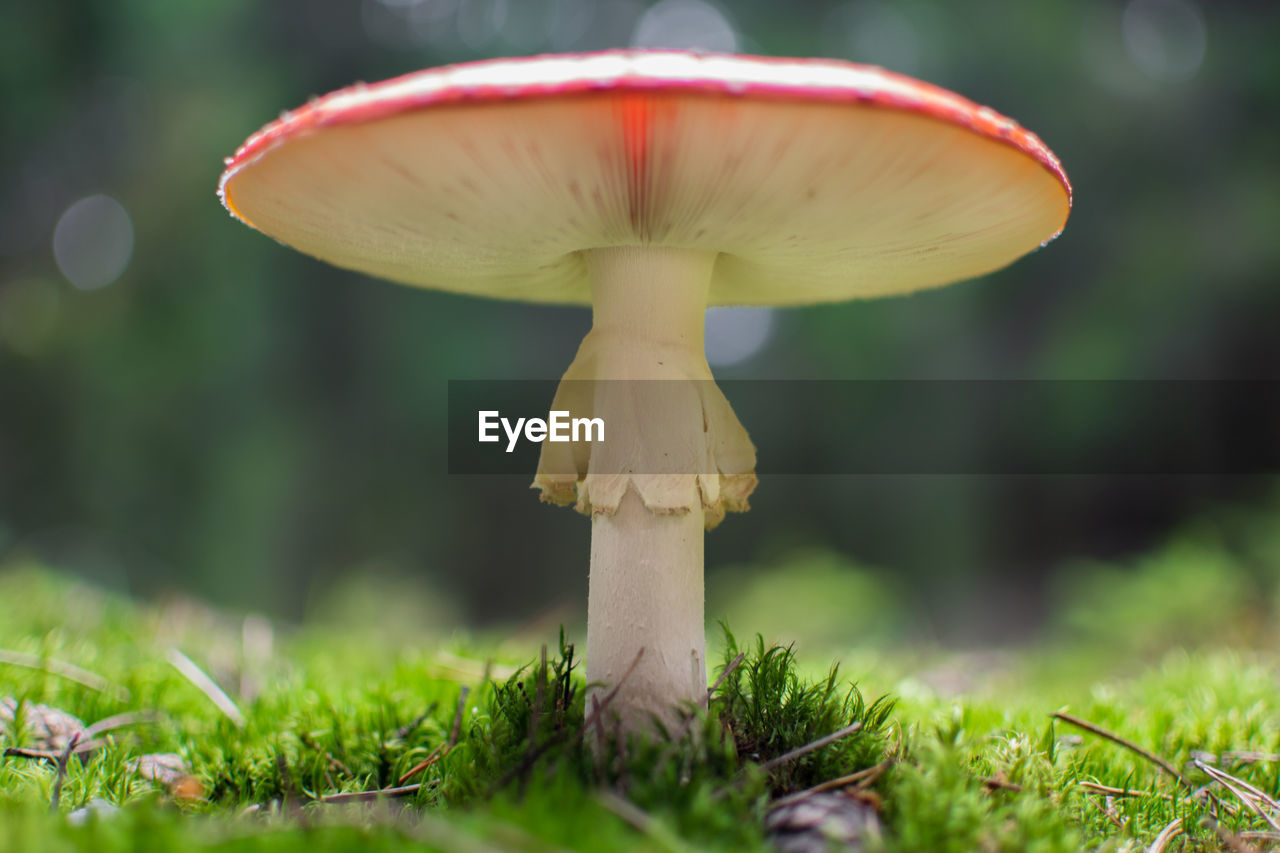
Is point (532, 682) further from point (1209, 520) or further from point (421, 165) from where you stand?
point (1209, 520)

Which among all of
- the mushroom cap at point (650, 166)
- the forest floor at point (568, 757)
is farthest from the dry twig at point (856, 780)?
the mushroom cap at point (650, 166)

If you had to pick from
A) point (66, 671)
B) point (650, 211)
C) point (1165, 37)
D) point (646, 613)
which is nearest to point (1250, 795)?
point (646, 613)

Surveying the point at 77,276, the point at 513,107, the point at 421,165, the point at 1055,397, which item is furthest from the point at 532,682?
the point at 77,276

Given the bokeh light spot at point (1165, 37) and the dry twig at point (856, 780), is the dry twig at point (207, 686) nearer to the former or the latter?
the dry twig at point (856, 780)

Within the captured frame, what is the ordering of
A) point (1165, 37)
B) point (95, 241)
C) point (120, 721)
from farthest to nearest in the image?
1. point (95, 241)
2. point (1165, 37)
3. point (120, 721)

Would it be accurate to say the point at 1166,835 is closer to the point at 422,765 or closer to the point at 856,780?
the point at 856,780

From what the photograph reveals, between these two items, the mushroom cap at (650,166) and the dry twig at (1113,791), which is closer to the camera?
the mushroom cap at (650,166)
